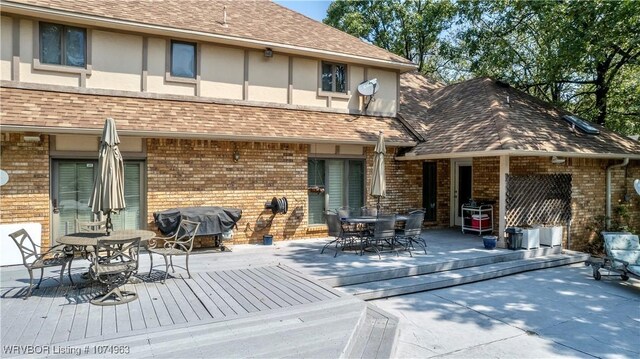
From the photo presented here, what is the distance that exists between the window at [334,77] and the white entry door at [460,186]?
4.50 metres

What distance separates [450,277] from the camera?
24.8 ft

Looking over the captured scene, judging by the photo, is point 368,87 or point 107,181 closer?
point 107,181

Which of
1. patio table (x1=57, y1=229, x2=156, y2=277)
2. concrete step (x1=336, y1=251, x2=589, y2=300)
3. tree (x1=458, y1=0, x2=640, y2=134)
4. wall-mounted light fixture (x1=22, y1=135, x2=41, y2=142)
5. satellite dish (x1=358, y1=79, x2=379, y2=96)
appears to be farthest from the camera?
satellite dish (x1=358, y1=79, x2=379, y2=96)

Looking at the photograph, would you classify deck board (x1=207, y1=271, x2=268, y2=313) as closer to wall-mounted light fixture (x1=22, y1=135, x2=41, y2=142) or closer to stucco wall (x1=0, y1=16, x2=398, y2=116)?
wall-mounted light fixture (x1=22, y1=135, x2=41, y2=142)

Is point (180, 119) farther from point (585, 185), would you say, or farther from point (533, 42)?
point (533, 42)

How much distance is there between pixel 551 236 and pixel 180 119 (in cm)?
950

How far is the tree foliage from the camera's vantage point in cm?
1162

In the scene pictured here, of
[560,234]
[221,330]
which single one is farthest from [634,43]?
[221,330]

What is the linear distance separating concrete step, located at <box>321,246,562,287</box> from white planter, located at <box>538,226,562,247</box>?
0.15 meters

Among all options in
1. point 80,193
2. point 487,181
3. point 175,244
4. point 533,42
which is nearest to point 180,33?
point 80,193

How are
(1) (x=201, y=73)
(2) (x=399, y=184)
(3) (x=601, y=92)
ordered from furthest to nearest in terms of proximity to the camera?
(3) (x=601, y=92) → (2) (x=399, y=184) → (1) (x=201, y=73)

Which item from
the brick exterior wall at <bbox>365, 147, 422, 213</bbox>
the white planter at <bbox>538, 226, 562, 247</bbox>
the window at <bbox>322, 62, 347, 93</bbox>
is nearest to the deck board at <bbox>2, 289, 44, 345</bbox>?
the brick exterior wall at <bbox>365, 147, 422, 213</bbox>

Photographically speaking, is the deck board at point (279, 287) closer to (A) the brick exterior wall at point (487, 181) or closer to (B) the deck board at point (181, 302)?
(B) the deck board at point (181, 302)

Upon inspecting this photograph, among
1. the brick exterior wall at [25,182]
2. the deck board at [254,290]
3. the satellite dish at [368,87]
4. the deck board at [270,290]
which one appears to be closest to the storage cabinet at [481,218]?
the satellite dish at [368,87]
